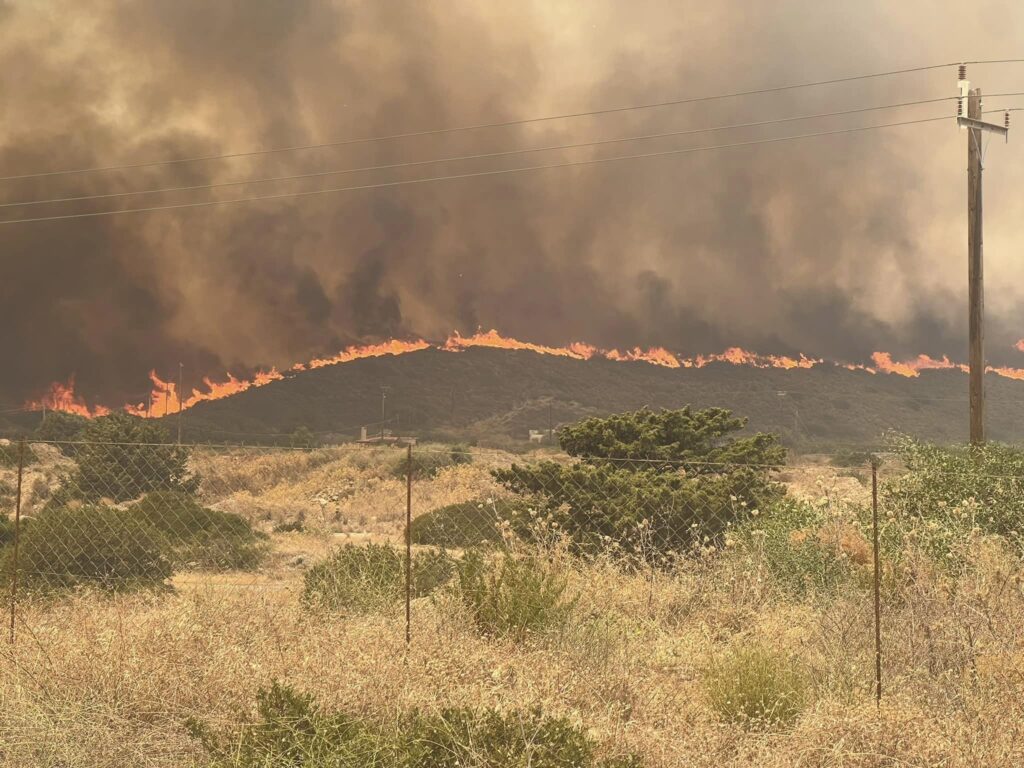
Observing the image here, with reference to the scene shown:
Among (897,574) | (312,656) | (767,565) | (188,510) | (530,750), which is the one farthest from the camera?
(188,510)

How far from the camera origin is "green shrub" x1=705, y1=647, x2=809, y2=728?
789 centimetres

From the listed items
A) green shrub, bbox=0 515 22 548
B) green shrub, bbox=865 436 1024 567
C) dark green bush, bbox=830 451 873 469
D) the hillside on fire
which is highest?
the hillside on fire

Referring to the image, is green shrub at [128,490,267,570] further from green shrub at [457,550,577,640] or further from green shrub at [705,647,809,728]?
green shrub at [705,647,809,728]

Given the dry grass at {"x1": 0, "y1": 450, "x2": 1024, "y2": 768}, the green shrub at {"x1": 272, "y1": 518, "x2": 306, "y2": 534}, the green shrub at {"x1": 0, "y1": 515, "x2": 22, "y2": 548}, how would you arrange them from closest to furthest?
1. the dry grass at {"x1": 0, "y1": 450, "x2": 1024, "y2": 768}
2. the green shrub at {"x1": 0, "y1": 515, "x2": 22, "y2": 548}
3. the green shrub at {"x1": 272, "y1": 518, "x2": 306, "y2": 534}

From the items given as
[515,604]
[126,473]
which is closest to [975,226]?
[515,604]

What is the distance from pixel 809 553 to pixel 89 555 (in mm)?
11412

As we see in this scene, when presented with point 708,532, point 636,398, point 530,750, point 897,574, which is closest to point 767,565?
point 897,574

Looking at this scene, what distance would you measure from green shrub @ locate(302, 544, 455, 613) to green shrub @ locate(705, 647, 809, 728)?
464 centimetres

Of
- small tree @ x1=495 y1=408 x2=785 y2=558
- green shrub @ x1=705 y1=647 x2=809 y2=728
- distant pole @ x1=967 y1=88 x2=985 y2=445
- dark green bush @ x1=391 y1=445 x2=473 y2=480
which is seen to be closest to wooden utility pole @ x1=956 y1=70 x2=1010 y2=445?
distant pole @ x1=967 y1=88 x2=985 y2=445

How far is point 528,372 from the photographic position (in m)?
119

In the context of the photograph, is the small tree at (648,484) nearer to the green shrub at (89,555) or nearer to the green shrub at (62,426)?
the green shrub at (89,555)

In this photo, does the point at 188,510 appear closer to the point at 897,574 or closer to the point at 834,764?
the point at 897,574

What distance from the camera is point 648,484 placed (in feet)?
58.7

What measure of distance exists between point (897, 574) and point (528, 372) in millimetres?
107675
